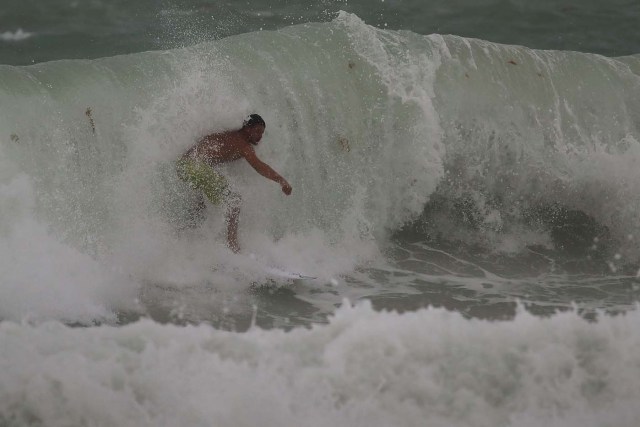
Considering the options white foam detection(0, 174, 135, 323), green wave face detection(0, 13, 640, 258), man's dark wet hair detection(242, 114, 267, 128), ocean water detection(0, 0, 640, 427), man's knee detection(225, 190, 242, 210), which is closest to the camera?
ocean water detection(0, 0, 640, 427)

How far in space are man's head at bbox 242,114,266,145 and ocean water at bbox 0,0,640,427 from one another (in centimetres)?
59

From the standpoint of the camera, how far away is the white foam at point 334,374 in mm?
6340

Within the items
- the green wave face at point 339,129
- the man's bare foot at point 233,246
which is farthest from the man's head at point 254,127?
the man's bare foot at point 233,246

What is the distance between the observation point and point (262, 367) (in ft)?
21.9

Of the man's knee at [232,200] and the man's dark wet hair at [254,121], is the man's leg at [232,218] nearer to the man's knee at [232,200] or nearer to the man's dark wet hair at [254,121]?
the man's knee at [232,200]

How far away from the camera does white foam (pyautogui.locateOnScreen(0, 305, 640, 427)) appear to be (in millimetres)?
6340

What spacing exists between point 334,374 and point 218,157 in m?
2.64

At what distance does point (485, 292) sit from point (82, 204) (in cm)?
342

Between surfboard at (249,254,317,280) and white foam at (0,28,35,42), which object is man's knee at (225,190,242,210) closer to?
surfboard at (249,254,317,280)

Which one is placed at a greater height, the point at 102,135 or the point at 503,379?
the point at 102,135

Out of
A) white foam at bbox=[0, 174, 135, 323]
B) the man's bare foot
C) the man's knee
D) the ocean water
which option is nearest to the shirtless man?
the man's knee

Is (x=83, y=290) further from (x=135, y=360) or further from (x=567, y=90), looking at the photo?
(x=567, y=90)

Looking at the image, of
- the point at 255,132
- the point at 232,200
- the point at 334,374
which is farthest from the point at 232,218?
the point at 334,374

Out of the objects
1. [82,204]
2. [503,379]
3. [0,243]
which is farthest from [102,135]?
[503,379]
